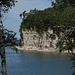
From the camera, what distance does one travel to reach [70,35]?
12.2 metres

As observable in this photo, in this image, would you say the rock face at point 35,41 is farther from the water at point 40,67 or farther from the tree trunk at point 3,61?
the tree trunk at point 3,61

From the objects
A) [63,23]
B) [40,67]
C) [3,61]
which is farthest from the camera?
[40,67]

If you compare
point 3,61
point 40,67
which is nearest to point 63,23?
point 3,61

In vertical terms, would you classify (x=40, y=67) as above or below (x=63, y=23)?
below

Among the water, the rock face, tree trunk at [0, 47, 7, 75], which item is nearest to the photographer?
tree trunk at [0, 47, 7, 75]

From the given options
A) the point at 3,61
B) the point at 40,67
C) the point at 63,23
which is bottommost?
the point at 40,67

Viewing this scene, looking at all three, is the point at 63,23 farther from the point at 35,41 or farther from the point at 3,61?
the point at 35,41

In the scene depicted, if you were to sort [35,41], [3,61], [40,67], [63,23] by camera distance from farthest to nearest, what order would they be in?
[35,41] → [40,67] → [63,23] → [3,61]

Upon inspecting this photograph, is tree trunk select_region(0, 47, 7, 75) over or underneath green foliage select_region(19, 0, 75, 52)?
underneath

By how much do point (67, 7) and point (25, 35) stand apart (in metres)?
111

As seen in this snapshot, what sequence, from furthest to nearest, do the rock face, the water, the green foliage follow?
the rock face < the water < the green foliage

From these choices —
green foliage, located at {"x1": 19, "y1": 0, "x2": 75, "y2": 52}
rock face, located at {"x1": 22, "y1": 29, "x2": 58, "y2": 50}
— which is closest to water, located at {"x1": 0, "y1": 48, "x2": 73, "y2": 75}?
green foliage, located at {"x1": 19, "y1": 0, "x2": 75, "y2": 52}

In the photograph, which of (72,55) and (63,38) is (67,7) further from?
(72,55)

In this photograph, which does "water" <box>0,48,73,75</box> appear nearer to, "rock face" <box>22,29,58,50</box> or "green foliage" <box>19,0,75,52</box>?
"green foliage" <box>19,0,75,52</box>
